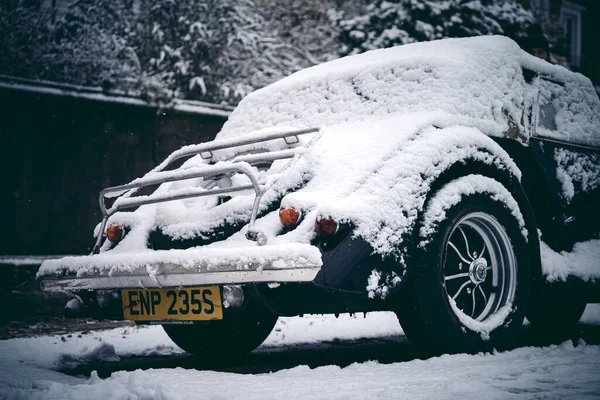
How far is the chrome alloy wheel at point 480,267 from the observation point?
144 inches

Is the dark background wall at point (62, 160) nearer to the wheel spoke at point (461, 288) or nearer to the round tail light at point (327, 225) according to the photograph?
the wheel spoke at point (461, 288)

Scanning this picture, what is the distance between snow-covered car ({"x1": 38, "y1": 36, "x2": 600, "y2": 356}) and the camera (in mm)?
3023

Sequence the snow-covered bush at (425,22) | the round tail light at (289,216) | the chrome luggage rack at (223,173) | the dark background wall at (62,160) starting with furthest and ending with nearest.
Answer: the snow-covered bush at (425,22) < the dark background wall at (62,160) < the chrome luggage rack at (223,173) < the round tail light at (289,216)

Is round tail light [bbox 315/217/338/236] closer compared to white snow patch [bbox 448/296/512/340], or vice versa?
round tail light [bbox 315/217/338/236]

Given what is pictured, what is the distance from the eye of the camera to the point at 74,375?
3.53m

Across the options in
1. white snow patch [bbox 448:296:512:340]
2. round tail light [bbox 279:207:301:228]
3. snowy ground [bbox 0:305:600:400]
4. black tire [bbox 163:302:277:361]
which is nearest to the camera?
snowy ground [bbox 0:305:600:400]

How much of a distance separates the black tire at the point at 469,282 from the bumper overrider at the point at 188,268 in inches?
26.1

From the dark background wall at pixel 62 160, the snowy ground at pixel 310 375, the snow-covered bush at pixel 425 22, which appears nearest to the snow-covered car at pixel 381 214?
the snowy ground at pixel 310 375

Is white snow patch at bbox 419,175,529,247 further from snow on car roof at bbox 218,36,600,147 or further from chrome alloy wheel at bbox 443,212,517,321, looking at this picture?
snow on car roof at bbox 218,36,600,147

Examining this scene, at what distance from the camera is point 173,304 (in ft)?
10.9

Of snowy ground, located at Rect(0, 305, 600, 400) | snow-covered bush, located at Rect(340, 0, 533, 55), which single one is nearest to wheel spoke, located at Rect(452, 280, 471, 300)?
snowy ground, located at Rect(0, 305, 600, 400)

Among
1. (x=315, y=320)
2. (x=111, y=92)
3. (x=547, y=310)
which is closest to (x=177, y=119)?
(x=111, y=92)

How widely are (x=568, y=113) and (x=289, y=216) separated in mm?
2772

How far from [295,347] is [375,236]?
5.89 ft
